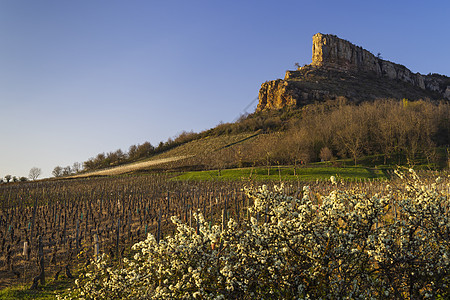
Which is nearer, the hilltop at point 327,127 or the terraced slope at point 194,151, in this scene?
the hilltop at point 327,127

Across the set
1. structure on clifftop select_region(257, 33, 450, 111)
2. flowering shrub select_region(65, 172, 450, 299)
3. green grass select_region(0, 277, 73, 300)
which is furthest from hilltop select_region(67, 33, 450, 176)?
green grass select_region(0, 277, 73, 300)

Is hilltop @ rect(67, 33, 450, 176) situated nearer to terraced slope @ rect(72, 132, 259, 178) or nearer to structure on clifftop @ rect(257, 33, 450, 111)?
terraced slope @ rect(72, 132, 259, 178)

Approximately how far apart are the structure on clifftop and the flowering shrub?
361ft

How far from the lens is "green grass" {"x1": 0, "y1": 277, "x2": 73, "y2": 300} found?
34.4 ft

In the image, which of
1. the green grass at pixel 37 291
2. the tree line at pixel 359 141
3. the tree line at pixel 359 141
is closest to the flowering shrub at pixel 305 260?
the green grass at pixel 37 291

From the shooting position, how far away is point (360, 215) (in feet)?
16.6

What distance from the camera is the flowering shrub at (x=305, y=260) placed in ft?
15.8

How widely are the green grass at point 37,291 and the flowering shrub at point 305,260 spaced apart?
23.5 ft

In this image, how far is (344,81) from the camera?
132 meters

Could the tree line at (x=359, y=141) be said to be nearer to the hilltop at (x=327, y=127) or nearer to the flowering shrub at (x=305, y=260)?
the hilltop at (x=327, y=127)

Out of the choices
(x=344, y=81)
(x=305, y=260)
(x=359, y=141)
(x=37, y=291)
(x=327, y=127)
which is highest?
(x=344, y=81)

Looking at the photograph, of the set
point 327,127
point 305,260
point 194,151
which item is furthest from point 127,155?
point 305,260

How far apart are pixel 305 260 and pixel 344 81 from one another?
467 feet

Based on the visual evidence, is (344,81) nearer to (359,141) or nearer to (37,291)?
(359,141)
